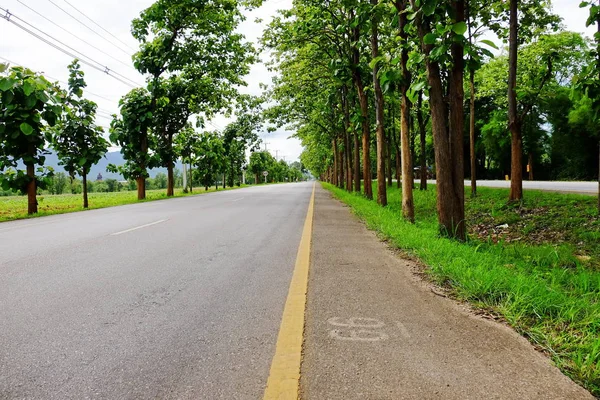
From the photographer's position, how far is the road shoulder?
223cm

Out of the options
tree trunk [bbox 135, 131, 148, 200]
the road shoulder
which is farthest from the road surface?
tree trunk [bbox 135, 131, 148, 200]

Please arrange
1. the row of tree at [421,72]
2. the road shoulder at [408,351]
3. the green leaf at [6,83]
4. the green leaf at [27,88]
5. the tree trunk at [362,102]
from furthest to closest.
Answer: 1. the tree trunk at [362,102]
2. the green leaf at [27,88]
3. the green leaf at [6,83]
4. the row of tree at [421,72]
5. the road shoulder at [408,351]

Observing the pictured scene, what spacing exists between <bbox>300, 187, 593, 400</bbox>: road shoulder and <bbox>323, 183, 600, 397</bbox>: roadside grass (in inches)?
8.2

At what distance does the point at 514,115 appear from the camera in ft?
39.6

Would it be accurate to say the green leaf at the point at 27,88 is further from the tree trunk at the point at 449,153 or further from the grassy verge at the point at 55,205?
the tree trunk at the point at 449,153

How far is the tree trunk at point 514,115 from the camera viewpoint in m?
11.5

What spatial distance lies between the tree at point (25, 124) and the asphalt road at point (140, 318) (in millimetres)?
9489

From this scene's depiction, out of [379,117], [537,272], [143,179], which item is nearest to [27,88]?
[143,179]

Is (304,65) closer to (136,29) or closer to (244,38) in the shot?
(244,38)

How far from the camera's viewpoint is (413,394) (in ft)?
7.16

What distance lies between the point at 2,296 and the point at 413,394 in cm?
414

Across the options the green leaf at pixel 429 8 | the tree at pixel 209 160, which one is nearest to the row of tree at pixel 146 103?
the tree at pixel 209 160

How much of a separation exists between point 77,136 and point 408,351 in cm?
1923

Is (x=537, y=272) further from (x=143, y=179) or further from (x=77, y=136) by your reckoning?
(x=143, y=179)
